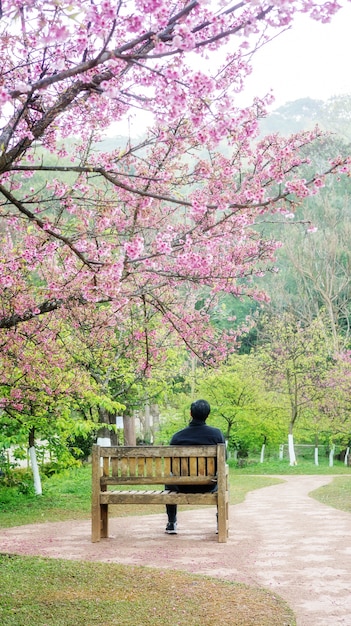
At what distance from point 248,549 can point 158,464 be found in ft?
4.38

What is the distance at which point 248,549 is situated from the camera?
732 centimetres

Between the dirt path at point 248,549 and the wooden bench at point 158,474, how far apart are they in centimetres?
38

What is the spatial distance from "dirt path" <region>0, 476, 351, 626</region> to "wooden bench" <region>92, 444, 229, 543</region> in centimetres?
38

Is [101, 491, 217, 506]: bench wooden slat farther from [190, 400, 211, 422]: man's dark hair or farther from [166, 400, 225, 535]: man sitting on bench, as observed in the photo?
[190, 400, 211, 422]: man's dark hair

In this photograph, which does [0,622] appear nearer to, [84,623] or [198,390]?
[84,623]

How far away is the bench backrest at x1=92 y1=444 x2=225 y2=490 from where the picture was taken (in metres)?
7.83

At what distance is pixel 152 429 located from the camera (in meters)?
31.6

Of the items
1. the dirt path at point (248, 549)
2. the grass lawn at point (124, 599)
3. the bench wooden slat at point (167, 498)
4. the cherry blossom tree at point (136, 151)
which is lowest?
the dirt path at point (248, 549)

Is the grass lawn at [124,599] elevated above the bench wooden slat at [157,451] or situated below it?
below

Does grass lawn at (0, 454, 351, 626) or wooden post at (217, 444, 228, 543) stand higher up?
wooden post at (217, 444, 228, 543)

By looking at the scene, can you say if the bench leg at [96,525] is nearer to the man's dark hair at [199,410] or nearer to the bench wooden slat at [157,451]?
the bench wooden slat at [157,451]

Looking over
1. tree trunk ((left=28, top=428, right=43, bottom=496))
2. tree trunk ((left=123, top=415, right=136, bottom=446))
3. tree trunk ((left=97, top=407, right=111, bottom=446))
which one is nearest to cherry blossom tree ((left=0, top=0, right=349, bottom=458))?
tree trunk ((left=28, top=428, right=43, bottom=496))

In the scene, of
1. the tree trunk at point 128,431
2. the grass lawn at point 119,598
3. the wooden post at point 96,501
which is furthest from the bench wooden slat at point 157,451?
the tree trunk at point 128,431

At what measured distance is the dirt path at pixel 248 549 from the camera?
17.9ft
